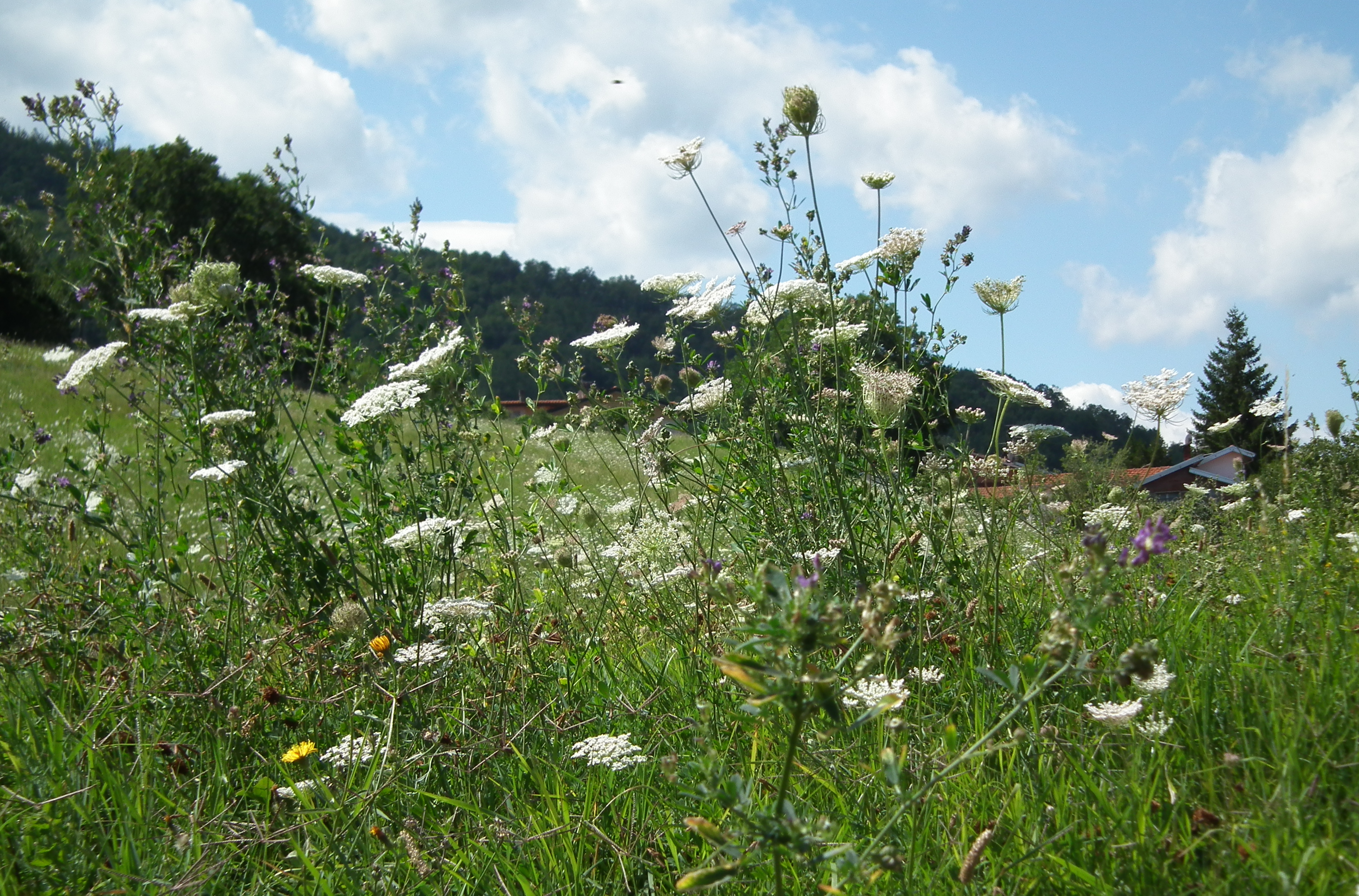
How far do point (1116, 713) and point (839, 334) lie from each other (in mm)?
1787

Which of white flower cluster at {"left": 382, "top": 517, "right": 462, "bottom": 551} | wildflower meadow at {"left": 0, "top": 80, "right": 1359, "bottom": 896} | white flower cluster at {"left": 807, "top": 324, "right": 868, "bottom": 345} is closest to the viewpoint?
wildflower meadow at {"left": 0, "top": 80, "right": 1359, "bottom": 896}

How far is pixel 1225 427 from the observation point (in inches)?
151

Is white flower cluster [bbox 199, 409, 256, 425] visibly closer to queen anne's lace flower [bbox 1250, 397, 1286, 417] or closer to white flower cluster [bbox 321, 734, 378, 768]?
white flower cluster [bbox 321, 734, 378, 768]

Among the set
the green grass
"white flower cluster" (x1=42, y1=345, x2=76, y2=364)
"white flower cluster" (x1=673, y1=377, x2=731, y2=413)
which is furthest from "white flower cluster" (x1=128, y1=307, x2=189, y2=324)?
"white flower cluster" (x1=673, y1=377, x2=731, y2=413)

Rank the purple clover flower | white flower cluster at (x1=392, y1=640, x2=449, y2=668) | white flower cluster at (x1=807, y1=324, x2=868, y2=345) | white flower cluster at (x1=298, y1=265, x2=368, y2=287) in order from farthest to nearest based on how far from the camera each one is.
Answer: white flower cluster at (x1=298, y1=265, x2=368, y2=287) < white flower cluster at (x1=807, y1=324, x2=868, y2=345) < white flower cluster at (x1=392, y1=640, x2=449, y2=668) < the purple clover flower

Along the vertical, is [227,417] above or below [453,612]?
above

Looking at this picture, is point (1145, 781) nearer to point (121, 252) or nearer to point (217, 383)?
point (217, 383)

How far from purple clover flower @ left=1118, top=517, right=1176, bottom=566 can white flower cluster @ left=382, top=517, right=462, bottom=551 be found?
78.8 inches

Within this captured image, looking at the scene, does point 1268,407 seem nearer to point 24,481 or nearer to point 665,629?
point 665,629

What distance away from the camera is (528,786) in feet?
7.23

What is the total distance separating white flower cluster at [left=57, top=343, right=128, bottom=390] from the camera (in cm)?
327

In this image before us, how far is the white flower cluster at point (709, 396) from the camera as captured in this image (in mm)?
3154

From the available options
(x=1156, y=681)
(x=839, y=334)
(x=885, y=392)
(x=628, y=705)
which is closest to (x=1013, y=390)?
(x=885, y=392)

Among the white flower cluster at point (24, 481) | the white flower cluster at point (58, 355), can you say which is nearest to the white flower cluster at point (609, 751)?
the white flower cluster at point (58, 355)
